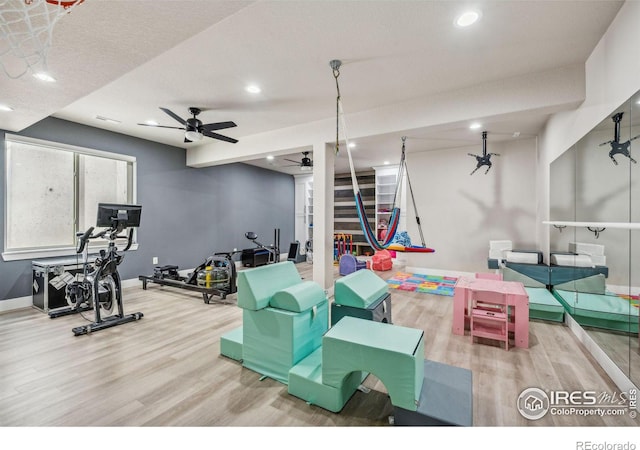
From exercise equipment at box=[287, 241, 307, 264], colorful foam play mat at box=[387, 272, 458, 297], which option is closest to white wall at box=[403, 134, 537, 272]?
colorful foam play mat at box=[387, 272, 458, 297]

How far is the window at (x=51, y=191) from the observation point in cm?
400

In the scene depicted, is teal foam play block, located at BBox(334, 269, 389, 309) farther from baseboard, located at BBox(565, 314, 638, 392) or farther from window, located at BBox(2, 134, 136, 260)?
window, located at BBox(2, 134, 136, 260)

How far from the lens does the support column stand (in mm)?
4305

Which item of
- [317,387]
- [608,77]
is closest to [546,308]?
[608,77]

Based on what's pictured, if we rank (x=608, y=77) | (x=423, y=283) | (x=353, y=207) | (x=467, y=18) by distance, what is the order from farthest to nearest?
(x=353, y=207), (x=423, y=283), (x=608, y=77), (x=467, y=18)

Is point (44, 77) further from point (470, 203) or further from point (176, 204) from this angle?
point (470, 203)

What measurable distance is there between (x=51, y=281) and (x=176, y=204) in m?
2.54

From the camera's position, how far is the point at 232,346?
254cm

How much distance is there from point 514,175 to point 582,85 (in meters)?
2.83

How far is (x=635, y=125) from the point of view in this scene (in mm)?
1838

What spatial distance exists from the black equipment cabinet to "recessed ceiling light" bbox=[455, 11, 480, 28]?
530 centimetres

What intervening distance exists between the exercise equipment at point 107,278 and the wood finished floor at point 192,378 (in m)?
0.24
